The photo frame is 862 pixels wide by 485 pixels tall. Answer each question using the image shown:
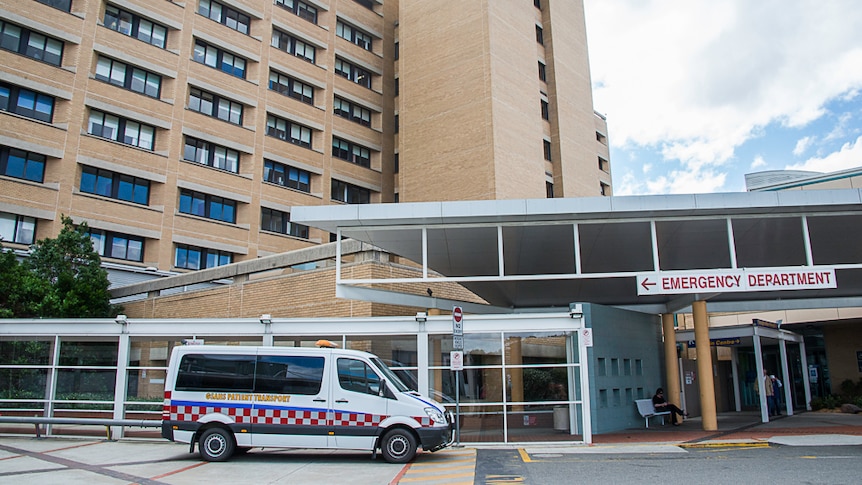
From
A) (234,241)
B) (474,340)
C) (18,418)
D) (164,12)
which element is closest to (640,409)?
(474,340)

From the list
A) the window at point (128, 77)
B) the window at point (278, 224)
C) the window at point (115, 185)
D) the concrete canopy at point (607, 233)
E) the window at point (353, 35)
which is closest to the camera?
the concrete canopy at point (607, 233)

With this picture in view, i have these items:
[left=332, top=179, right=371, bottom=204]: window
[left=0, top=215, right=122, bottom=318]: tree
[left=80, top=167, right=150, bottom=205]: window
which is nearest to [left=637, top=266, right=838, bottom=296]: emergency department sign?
[left=0, top=215, right=122, bottom=318]: tree

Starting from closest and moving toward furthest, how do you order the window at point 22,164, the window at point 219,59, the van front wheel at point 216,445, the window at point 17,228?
the van front wheel at point 216,445 → the window at point 17,228 → the window at point 22,164 → the window at point 219,59

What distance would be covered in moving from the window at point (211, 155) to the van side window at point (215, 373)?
28.4 meters

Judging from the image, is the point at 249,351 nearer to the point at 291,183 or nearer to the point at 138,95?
the point at 138,95

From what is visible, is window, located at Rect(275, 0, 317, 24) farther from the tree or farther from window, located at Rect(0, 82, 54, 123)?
the tree

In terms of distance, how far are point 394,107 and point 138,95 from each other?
20299mm

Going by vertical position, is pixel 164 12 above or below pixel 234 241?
above

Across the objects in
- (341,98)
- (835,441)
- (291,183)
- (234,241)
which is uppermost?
(341,98)

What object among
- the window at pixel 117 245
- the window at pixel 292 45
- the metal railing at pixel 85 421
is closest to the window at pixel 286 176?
the window at pixel 292 45

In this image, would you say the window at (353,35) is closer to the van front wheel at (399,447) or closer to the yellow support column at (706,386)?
the yellow support column at (706,386)

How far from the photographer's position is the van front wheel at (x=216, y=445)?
41.5 ft

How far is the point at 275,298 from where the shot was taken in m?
23.9

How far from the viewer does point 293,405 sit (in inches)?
502
